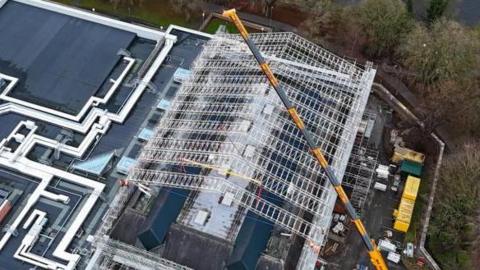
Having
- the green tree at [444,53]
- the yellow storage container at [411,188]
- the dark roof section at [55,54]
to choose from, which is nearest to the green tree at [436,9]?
the green tree at [444,53]

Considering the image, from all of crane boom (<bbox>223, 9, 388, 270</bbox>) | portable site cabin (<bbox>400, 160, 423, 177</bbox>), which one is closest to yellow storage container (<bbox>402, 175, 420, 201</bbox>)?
portable site cabin (<bbox>400, 160, 423, 177</bbox>)

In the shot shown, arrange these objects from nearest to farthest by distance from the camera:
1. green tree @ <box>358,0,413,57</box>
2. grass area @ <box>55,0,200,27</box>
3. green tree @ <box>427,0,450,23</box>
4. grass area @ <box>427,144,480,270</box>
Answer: grass area @ <box>427,144,480,270</box> < green tree @ <box>358,0,413,57</box> < green tree @ <box>427,0,450,23</box> < grass area @ <box>55,0,200,27</box>

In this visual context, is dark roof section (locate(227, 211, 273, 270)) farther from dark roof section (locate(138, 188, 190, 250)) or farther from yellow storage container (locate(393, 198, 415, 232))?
yellow storage container (locate(393, 198, 415, 232))

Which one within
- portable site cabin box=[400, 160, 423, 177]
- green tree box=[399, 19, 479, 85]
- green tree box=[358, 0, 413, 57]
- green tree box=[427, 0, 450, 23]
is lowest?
portable site cabin box=[400, 160, 423, 177]

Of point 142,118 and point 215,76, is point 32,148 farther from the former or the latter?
point 215,76

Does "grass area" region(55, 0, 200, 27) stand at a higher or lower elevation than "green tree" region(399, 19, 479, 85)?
lower

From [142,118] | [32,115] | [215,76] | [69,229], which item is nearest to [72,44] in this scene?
[32,115]

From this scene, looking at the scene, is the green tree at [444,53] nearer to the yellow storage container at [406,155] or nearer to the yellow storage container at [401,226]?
the yellow storage container at [406,155]

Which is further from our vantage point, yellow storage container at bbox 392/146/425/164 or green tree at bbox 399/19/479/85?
green tree at bbox 399/19/479/85
